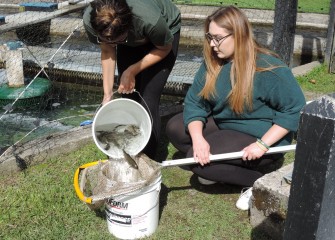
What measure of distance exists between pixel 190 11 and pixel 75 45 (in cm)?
272

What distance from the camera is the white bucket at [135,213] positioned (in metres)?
2.56

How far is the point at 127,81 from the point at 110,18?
21.0 inches

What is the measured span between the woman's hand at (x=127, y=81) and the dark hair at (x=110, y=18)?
395 millimetres

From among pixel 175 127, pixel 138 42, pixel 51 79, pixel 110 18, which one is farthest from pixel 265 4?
pixel 110 18

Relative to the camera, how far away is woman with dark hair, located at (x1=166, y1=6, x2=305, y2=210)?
280cm

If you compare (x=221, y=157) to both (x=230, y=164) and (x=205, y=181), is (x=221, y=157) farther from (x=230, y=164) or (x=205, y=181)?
(x=205, y=181)

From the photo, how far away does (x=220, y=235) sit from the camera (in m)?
2.76

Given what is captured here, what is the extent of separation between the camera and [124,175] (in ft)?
8.91

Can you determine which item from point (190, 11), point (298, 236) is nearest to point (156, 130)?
point (298, 236)

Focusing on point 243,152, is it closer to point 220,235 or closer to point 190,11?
point 220,235

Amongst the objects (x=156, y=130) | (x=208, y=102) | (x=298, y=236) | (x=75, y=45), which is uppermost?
(x=298, y=236)

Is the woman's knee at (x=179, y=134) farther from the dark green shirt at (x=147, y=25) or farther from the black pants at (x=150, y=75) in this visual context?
the dark green shirt at (x=147, y=25)

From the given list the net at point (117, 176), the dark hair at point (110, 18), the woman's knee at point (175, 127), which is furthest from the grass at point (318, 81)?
the dark hair at point (110, 18)

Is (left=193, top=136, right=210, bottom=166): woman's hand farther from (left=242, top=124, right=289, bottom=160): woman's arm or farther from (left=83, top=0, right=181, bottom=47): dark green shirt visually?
(left=83, top=0, right=181, bottom=47): dark green shirt
